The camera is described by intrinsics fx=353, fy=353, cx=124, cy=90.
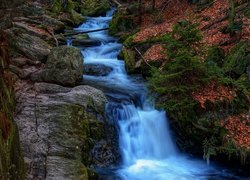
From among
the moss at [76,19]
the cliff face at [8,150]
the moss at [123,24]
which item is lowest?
the cliff face at [8,150]

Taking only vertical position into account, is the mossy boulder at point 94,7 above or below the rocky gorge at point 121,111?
above

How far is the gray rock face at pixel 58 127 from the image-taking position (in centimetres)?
720

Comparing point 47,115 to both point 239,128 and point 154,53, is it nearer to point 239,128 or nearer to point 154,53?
point 239,128

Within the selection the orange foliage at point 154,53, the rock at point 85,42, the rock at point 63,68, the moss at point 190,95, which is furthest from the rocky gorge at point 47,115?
the rock at point 85,42

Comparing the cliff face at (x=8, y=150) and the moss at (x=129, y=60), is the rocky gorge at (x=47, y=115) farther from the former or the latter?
the moss at (x=129, y=60)

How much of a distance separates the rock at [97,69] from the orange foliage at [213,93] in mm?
5167

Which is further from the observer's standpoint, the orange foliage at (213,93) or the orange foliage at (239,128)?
the orange foliage at (213,93)

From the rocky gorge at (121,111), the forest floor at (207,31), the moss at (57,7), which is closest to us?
the rocky gorge at (121,111)

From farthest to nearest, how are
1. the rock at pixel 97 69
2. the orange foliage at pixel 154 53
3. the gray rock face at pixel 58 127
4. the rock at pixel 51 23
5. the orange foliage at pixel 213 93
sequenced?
the rock at pixel 51 23
the rock at pixel 97 69
the orange foliage at pixel 154 53
the orange foliage at pixel 213 93
the gray rock face at pixel 58 127

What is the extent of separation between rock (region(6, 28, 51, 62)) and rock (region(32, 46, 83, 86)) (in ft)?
3.76

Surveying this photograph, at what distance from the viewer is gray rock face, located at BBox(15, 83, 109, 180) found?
7195mm

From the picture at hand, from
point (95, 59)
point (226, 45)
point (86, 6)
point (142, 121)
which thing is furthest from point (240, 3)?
point (86, 6)

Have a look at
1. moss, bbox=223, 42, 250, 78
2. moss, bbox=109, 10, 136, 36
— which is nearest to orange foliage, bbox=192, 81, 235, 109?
moss, bbox=223, 42, 250, 78

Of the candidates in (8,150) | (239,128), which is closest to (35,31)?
(239,128)
